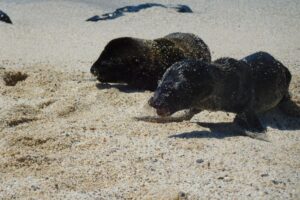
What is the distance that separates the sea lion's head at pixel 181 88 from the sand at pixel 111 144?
22 centimetres

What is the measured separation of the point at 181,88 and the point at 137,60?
189cm

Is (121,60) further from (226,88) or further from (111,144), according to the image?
(111,144)

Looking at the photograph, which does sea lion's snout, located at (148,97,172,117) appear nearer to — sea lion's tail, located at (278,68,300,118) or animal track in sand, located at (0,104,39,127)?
animal track in sand, located at (0,104,39,127)

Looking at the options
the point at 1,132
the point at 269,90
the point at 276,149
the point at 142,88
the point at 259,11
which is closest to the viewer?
the point at 276,149

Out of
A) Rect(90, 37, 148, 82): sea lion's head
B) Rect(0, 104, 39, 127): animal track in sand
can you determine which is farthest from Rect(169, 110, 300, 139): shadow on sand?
Rect(90, 37, 148, 82): sea lion's head

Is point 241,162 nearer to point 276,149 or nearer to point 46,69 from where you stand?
point 276,149

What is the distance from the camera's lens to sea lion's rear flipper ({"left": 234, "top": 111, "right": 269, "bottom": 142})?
495 centimetres

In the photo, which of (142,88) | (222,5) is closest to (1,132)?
(142,88)

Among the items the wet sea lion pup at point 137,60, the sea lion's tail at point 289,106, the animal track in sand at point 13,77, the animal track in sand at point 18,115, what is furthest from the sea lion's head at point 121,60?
the sea lion's tail at point 289,106

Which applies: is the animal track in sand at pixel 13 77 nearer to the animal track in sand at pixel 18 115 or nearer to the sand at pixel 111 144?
the sand at pixel 111 144

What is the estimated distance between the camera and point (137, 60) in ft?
21.9

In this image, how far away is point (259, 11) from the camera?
493 inches

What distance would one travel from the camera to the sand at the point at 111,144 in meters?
3.73

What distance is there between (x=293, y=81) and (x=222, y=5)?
6.61 metres
